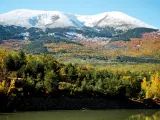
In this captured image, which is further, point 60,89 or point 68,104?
point 60,89

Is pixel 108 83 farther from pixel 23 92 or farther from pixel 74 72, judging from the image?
pixel 23 92

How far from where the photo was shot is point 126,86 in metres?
118

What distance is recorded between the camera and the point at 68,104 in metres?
100

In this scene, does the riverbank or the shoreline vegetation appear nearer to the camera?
the riverbank

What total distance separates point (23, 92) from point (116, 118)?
27021 mm

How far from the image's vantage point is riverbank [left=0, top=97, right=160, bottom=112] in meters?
87.9

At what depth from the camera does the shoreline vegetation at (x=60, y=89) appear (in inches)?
3592

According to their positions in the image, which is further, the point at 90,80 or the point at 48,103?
the point at 90,80

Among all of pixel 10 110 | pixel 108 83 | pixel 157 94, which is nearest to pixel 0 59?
pixel 10 110

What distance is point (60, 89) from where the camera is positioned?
336 feet

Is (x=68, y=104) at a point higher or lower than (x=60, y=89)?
lower

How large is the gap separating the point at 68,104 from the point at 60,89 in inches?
205

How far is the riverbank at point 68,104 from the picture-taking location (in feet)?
288

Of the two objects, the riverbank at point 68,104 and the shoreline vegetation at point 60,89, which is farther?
the shoreline vegetation at point 60,89
